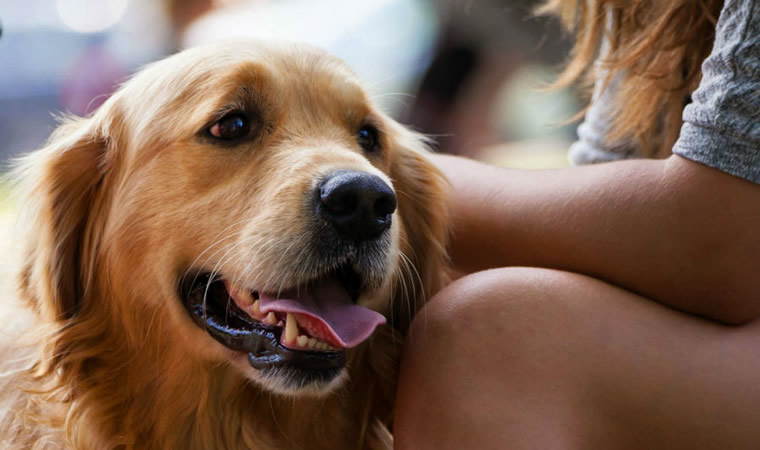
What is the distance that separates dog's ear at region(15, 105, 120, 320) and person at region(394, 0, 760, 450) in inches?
28.1

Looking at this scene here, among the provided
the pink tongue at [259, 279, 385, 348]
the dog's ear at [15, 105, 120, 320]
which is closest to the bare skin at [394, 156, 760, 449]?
the pink tongue at [259, 279, 385, 348]

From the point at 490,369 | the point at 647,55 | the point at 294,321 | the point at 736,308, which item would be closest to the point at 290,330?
the point at 294,321

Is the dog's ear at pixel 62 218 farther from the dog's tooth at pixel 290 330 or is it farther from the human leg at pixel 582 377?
the human leg at pixel 582 377

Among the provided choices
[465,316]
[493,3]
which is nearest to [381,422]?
[465,316]

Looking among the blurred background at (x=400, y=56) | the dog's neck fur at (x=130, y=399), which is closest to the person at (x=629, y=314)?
→ the dog's neck fur at (x=130, y=399)

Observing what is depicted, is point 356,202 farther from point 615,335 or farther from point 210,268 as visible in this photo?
point 615,335

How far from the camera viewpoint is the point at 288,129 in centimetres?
153

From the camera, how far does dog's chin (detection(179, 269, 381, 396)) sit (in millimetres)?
1363

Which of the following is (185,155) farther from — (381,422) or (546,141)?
(546,141)

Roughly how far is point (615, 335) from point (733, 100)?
1.41 feet

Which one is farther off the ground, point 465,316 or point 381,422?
point 465,316

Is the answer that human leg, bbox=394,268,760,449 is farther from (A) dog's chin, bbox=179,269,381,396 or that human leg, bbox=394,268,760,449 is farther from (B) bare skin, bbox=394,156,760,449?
(A) dog's chin, bbox=179,269,381,396

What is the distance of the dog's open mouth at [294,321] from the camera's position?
4.45 feet

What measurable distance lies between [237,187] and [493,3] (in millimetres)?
3229
